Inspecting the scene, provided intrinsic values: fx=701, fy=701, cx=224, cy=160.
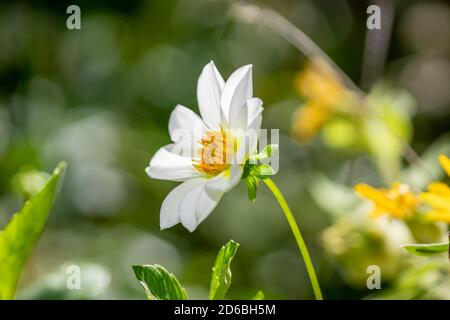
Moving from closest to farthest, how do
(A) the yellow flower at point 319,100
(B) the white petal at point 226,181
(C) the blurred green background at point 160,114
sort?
1. (B) the white petal at point 226,181
2. (A) the yellow flower at point 319,100
3. (C) the blurred green background at point 160,114

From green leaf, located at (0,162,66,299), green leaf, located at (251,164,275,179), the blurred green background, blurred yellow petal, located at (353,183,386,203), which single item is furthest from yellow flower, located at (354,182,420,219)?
the blurred green background

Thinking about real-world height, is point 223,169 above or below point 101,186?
below

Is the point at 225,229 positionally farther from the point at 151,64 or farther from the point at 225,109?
the point at 225,109

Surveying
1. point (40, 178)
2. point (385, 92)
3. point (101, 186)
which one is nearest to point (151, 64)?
point (101, 186)

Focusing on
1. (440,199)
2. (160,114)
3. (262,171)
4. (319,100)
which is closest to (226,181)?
(262,171)

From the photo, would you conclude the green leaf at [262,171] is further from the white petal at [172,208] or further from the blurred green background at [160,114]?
the blurred green background at [160,114]

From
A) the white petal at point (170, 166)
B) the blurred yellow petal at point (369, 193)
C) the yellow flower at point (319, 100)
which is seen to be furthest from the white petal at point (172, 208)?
the yellow flower at point (319, 100)

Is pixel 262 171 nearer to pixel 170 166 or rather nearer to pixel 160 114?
pixel 170 166
